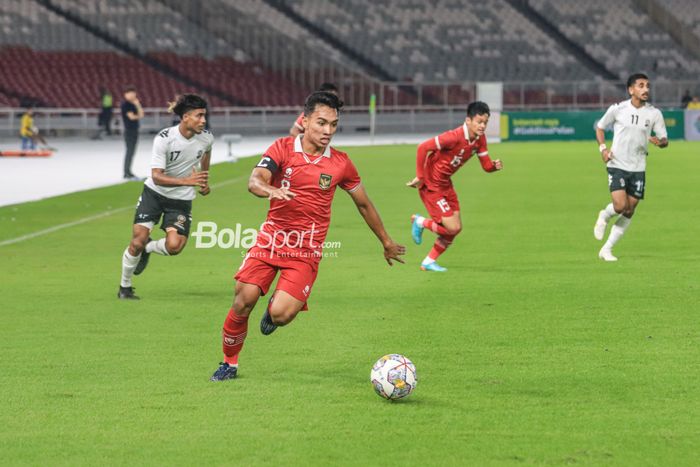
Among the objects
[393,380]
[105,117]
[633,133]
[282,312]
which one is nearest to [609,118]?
[633,133]

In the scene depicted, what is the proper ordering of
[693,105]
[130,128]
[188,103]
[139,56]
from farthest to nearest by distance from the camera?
1. [139,56]
2. [693,105]
3. [130,128]
4. [188,103]

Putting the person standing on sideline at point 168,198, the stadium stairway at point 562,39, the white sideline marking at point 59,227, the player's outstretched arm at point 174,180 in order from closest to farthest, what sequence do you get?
the player's outstretched arm at point 174,180 → the person standing on sideline at point 168,198 → the white sideline marking at point 59,227 → the stadium stairway at point 562,39

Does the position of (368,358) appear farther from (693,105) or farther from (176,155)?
(693,105)

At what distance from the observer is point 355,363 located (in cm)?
920

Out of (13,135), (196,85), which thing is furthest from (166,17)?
(13,135)

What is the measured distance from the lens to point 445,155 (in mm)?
15031

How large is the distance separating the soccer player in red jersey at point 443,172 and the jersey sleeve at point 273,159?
21.0 ft

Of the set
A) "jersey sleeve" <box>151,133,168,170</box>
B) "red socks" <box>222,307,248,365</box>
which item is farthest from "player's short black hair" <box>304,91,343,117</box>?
"jersey sleeve" <box>151,133,168,170</box>

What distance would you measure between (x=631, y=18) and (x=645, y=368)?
65.1 metres

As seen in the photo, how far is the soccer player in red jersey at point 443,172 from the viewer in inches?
586

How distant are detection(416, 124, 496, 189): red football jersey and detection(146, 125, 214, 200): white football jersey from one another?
3238mm

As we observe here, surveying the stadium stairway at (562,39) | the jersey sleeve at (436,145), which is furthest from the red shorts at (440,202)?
the stadium stairway at (562,39)

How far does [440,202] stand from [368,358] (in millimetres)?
5953

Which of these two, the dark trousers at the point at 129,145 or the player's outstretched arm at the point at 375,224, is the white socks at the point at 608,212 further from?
the dark trousers at the point at 129,145
